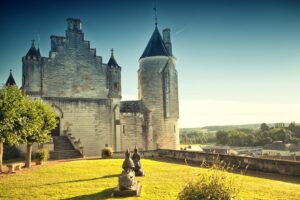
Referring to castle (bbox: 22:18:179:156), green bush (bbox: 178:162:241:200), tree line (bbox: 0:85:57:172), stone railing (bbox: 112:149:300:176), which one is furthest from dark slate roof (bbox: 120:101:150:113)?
green bush (bbox: 178:162:241:200)

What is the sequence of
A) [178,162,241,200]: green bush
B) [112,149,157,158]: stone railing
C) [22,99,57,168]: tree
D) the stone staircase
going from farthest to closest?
[112,149,157,158]: stone railing < the stone staircase < [22,99,57,168]: tree < [178,162,241,200]: green bush

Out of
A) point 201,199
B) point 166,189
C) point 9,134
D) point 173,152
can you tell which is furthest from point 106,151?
point 201,199

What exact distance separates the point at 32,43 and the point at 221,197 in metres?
28.5

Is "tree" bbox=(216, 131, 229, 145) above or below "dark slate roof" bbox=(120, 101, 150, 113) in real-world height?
below

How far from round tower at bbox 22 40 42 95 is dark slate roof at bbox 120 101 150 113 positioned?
9.72 meters

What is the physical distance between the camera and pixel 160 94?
3381 cm

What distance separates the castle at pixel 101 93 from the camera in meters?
29.6

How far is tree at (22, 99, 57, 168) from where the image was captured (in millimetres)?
18969

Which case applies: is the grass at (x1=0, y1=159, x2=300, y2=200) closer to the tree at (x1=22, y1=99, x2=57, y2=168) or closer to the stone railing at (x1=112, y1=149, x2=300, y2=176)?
the stone railing at (x1=112, y1=149, x2=300, y2=176)

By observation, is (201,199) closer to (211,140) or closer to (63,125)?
(63,125)

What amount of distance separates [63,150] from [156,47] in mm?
17203

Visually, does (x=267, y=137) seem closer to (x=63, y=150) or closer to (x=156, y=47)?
(x=156, y=47)

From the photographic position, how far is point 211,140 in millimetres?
158125

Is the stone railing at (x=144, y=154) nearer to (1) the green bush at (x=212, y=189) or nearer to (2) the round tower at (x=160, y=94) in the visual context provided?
(2) the round tower at (x=160, y=94)
